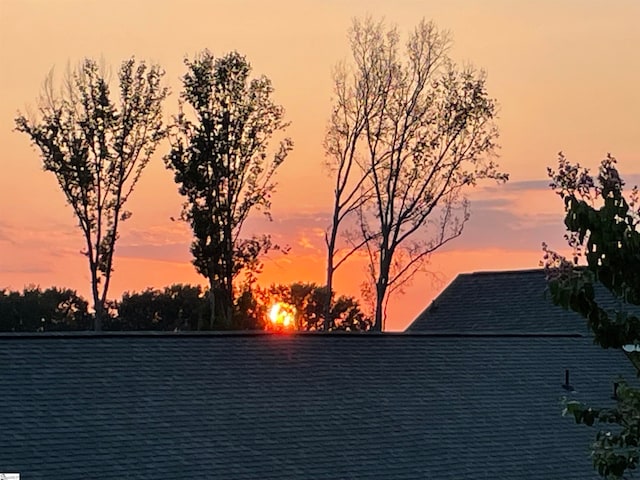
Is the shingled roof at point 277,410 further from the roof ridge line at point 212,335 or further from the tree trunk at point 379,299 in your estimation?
the tree trunk at point 379,299

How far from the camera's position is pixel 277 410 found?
15.3m

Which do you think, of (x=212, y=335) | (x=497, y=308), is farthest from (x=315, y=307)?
(x=212, y=335)

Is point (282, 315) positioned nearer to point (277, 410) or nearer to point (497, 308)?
point (497, 308)

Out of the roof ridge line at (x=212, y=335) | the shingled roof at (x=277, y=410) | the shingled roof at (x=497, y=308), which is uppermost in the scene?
the shingled roof at (x=497, y=308)

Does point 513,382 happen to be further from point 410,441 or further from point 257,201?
point 257,201

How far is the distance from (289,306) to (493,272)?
23.4 m

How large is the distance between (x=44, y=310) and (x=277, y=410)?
36.0 meters

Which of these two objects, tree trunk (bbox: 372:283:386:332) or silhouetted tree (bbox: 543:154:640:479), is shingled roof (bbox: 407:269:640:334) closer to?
tree trunk (bbox: 372:283:386:332)

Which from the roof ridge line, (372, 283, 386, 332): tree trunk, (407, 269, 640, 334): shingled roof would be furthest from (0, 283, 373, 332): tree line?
the roof ridge line

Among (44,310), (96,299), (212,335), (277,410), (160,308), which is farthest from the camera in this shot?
(160,308)

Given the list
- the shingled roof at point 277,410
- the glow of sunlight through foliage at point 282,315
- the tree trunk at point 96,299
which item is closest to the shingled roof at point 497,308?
the shingled roof at point 277,410

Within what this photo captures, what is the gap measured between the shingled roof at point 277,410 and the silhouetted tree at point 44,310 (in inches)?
1272

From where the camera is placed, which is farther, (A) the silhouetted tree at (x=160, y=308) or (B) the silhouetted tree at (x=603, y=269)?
(A) the silhouetted tree at (x=160, y=308)

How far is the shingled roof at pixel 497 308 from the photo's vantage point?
27828 millimetres
